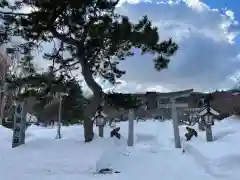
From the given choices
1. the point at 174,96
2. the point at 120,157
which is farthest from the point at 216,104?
the point at 120,157

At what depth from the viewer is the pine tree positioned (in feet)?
26.6

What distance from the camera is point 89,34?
27.1 ft

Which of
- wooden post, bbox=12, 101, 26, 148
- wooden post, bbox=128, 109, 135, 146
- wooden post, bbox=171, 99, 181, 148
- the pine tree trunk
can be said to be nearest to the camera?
the pine tree trunk

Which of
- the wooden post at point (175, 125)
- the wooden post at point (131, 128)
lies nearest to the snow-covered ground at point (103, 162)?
the wooden post at point (175, 125)

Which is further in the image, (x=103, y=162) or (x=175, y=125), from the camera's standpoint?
(x=175, y=125)

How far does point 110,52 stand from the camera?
29.6 ft

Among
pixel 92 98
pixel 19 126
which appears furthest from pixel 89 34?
pixel 19 126

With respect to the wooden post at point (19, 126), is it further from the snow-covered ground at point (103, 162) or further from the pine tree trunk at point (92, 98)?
the pine tree trunk at point (92, 98)

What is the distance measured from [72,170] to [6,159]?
2362 millimetres

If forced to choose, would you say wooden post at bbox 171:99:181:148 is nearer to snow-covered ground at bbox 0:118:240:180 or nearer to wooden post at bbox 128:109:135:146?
wooden post at bbox 128:109:135:146

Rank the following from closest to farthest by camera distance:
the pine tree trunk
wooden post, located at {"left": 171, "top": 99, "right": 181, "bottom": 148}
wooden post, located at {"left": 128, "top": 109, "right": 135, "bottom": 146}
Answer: the pine tree trunk → wooden post, located at {"left": 171, "top": 99, "right": 181, "bottom": 148} → wooden post, located at {"left": 128, "top": 109, "right": 135, "bottom": 146}

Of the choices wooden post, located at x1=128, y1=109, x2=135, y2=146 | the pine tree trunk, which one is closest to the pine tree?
the pine tree trunk

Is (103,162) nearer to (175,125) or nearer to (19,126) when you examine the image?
(19,126)

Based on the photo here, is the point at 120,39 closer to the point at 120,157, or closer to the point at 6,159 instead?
the point at 120,157
